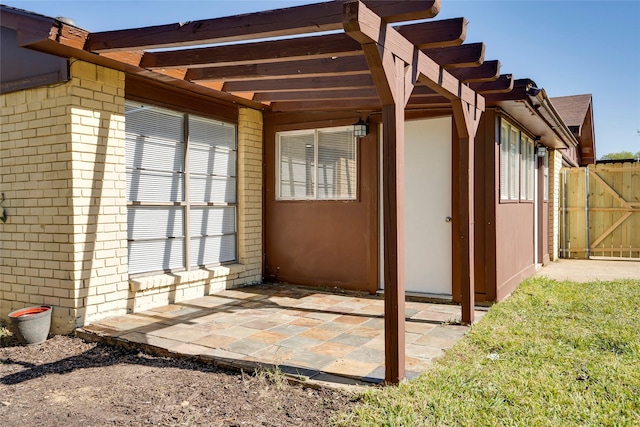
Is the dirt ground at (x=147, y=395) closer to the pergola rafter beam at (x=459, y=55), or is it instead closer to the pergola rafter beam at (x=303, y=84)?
the pergola rafter beam at (x=459, y=55)

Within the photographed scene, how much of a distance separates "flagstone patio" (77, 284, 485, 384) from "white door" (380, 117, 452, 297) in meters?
0.47

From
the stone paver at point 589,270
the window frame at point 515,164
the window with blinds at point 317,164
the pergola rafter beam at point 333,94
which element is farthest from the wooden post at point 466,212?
the stone paver at point 589,270

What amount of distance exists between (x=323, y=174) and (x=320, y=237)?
891 millimetres

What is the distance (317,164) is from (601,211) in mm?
7682

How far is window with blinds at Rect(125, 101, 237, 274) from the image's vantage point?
5.12m

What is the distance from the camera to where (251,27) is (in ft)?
10.5

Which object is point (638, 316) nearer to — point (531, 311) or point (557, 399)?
point (531, 311)

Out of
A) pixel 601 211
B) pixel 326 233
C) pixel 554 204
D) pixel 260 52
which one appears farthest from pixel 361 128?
pixel 601 211

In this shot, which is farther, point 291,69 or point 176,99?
point 176,99

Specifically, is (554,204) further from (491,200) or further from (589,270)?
(491,200)

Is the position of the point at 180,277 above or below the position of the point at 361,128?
below

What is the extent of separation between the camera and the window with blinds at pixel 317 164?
641cm

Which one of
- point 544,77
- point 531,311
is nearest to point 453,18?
point 531,311

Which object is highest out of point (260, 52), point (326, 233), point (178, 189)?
point (260, 52)
